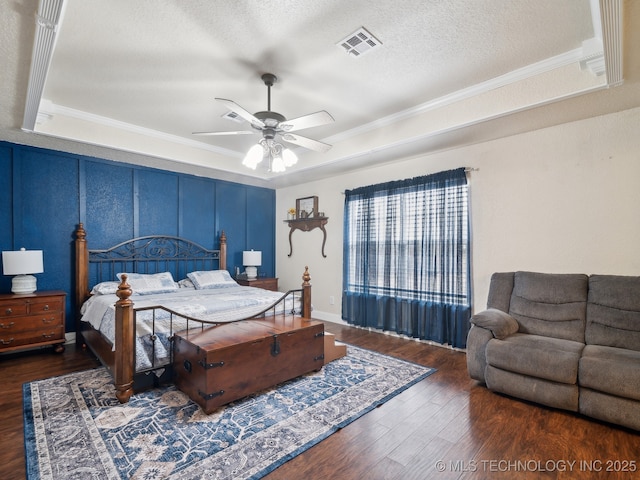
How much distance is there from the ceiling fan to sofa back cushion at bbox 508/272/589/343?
256cm

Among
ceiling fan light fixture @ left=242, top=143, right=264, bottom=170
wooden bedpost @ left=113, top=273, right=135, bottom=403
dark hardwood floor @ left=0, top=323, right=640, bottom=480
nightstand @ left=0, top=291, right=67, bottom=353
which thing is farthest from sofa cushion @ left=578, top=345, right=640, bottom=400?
nightstand @ left=0, top=291, right=67, bottom=353

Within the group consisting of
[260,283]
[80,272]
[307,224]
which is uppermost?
[307,224]

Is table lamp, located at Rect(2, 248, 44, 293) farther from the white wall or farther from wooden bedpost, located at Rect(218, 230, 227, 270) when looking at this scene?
the white wall

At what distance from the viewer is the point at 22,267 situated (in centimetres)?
351

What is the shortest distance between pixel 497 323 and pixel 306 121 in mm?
2523

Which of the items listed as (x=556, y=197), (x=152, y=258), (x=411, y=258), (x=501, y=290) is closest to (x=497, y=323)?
(x=501, y=290)

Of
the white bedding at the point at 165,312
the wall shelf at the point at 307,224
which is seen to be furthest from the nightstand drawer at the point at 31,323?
the wall shelf at the point at 307,224

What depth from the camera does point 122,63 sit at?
109 inches

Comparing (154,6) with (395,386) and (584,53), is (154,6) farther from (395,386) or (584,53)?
(395,386)

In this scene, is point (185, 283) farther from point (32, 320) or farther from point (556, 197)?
point (556, 197)

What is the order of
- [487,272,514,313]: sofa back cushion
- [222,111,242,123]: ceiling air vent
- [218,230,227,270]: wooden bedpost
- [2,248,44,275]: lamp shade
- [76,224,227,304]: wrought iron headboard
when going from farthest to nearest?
[218,230,227,270]: wooden bedpost → [76,224,227,304]: wrought iron headboard → [222,111,242,123]: ceiling air vent → [2,248,44,275]: lamp shade → [487,272,514,313]: sofa back cushion

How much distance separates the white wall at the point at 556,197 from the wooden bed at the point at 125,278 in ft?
7.55

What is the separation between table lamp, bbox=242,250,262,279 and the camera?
5.70m

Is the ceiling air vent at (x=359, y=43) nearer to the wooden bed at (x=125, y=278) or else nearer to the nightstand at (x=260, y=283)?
the wooden bed at (x=125, y=278)
